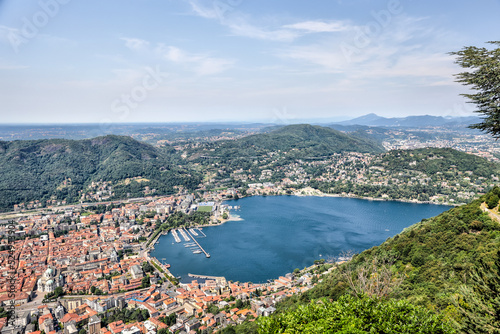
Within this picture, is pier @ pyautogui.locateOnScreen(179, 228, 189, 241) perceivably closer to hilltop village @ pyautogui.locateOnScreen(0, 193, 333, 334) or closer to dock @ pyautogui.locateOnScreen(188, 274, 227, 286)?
hilltop village @ pyautogui.locateOnScreen(0, 193, 333, 334)

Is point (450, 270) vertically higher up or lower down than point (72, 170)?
higher up

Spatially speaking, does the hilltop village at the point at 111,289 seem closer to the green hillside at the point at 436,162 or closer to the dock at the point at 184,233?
the dock at the point at 184,233

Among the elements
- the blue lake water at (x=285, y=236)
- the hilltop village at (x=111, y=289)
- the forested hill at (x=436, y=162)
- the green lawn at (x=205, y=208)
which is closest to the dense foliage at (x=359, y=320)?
the hilltop village at (x=111, y=289)

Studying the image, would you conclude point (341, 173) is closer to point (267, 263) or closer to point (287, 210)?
point (287, 210)

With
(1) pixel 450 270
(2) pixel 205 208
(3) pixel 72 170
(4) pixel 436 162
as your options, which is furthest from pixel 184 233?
(4) pixel 436 162

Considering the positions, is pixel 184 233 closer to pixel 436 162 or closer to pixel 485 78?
pixel 485 78

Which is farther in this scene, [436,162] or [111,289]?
[436,162]
